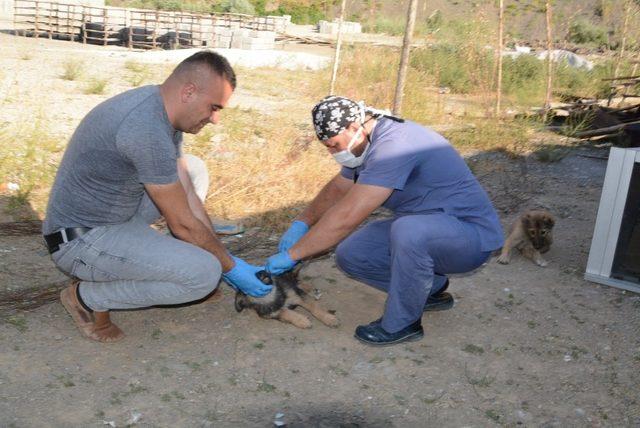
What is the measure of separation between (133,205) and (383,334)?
1.45 m

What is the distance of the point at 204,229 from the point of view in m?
3.36

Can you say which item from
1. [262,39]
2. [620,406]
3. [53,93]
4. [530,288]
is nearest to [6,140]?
[53,93]

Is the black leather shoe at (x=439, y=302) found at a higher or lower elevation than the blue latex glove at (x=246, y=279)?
lower

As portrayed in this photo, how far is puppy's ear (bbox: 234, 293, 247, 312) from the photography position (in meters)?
3.76

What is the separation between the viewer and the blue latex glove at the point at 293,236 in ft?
12.8

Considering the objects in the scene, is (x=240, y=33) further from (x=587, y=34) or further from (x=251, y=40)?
(x=587, y=34)

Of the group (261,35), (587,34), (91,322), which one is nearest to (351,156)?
(91,322)

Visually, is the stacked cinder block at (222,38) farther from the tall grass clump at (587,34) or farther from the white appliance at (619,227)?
the white appliance at (619,227)

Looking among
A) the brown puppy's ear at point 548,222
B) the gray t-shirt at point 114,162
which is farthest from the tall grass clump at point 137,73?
the gray t-shirt at point 114,162

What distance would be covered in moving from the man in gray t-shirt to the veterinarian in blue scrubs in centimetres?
49

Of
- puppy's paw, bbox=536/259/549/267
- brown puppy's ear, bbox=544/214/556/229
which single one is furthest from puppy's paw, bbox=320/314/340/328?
brown puppy's ear, bbox=544/214/556/229

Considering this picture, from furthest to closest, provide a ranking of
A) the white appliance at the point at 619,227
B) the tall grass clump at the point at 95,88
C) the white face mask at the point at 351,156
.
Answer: the tall grass clump at the point at 95,88
the white appliance at the point at 619,227
the white face mask at the point at 351,156

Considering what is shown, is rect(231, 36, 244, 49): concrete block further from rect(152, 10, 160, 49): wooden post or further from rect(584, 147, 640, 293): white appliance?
rect(584, 147, 640, 293): white appliance

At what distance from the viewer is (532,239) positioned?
5.07m
